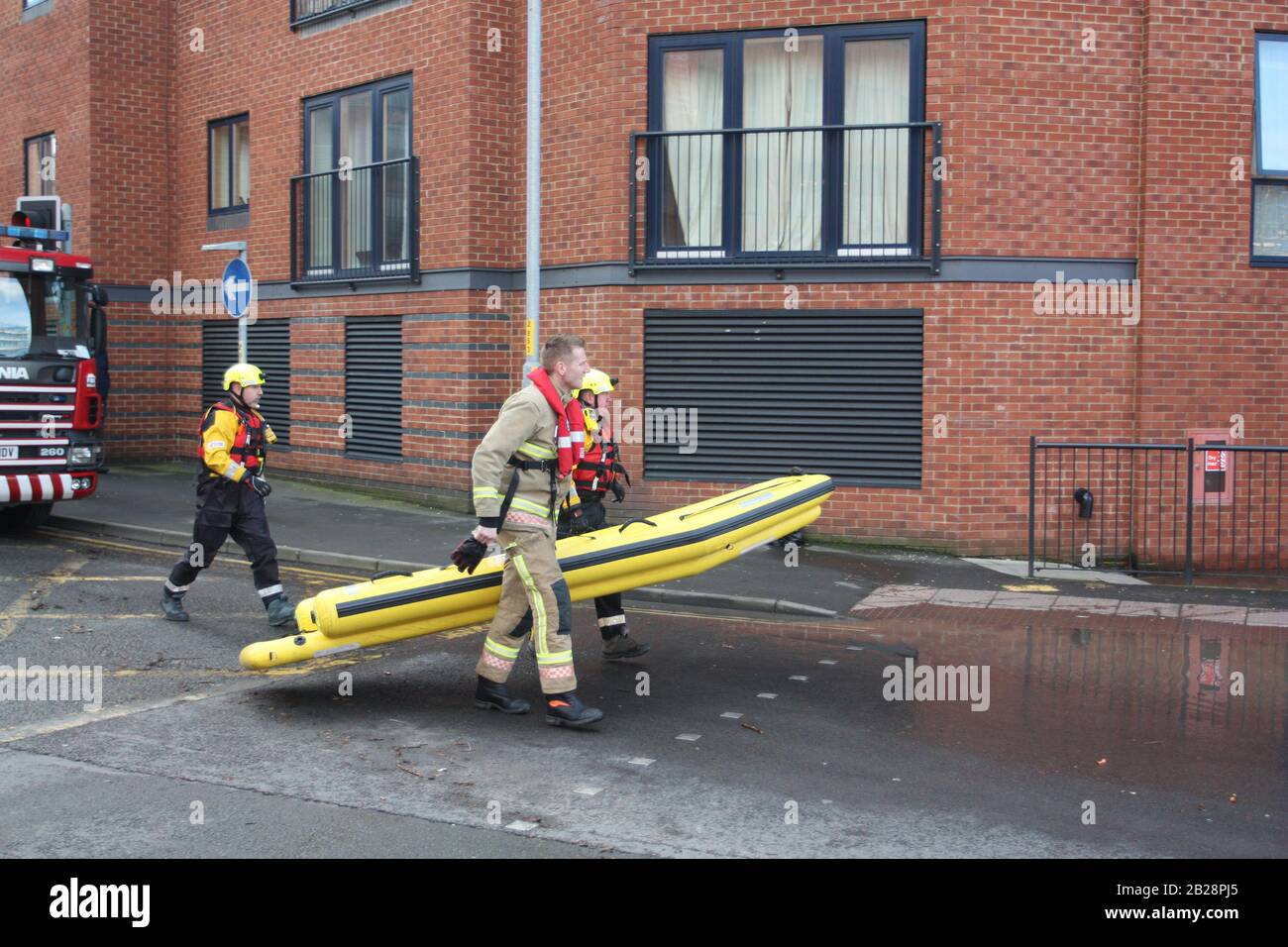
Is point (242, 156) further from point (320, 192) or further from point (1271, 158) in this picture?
point (1271, 158)

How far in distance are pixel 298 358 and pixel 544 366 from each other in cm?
1149

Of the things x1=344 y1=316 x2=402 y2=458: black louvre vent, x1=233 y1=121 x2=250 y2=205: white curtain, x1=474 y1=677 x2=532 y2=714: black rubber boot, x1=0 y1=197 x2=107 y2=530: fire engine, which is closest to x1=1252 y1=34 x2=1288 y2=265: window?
x1=474 y1=677 x2=532 y2=714: black rubber boot

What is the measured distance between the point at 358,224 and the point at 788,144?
245 inches

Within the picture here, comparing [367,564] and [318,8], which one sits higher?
[318,8]

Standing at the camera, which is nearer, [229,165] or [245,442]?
[245,442]

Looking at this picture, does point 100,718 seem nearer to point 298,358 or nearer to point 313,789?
point 313,789

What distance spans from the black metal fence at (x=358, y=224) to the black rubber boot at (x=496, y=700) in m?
9.40

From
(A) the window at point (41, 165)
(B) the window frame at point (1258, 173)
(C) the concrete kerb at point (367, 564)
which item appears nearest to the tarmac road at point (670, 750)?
(C) the concrete kerb at point (367, 564)

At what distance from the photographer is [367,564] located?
39.4ft

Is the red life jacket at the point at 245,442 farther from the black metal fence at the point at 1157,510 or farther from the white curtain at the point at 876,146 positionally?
the black metal fence at the point at 1157,510

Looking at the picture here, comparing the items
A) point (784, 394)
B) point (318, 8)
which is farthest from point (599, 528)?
point (318, 8)

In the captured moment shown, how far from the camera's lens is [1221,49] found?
1277 centimetres

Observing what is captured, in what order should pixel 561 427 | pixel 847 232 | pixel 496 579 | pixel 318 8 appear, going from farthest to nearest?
pixel 318 8 < pixel 847 232 < pixel 496 579 < pixel 561 427

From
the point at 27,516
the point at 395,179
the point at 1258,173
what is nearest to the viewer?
the point at 1258,173
